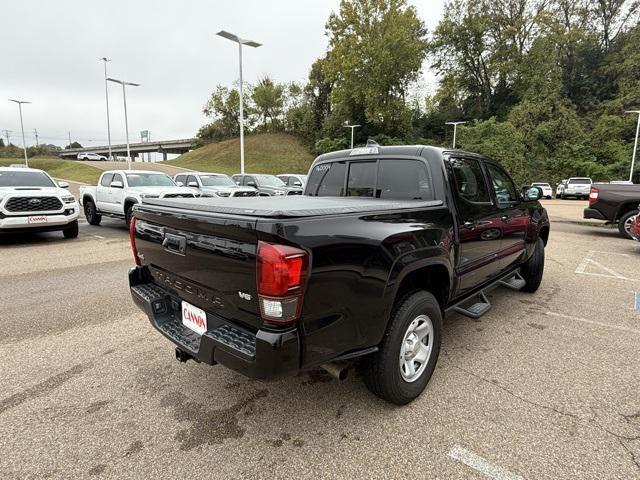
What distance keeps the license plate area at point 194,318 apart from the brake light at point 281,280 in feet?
2.19

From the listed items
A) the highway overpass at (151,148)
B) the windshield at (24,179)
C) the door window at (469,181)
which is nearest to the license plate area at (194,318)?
the door window at (469,181)

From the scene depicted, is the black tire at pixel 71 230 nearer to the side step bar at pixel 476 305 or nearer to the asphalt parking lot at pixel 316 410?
the asphalt parking lot at pixel 316 410

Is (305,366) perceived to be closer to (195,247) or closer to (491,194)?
(195,247)

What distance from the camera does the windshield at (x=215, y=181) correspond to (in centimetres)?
1397

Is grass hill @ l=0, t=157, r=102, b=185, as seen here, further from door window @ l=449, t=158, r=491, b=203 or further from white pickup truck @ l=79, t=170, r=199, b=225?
door window @ l=449, t=158, r=491, b=203

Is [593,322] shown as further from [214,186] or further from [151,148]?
[151,148]

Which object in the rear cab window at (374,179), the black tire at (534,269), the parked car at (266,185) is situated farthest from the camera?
the parked car at (266,185)

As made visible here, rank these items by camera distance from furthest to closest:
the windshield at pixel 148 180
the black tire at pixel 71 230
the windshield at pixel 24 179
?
1. the windshield at pixel 148 180
2. the black tire at pixel 71 230
3. the windshield at pixel 24 179

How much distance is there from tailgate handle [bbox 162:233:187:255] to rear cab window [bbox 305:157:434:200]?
6.10 ft

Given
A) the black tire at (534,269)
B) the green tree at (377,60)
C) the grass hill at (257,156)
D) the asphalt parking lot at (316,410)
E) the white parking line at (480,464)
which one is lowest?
the asphalt parking lot at (316,410)

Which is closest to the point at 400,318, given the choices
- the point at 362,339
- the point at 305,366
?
the point at 362,339

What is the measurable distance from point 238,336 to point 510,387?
216 cm

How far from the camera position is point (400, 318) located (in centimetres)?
243

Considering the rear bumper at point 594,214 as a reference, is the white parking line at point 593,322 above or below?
below
